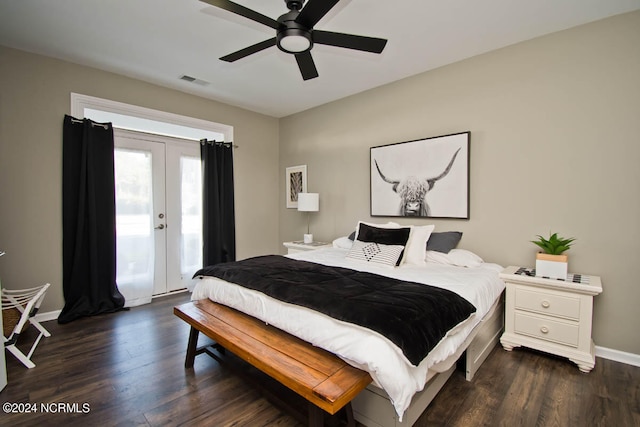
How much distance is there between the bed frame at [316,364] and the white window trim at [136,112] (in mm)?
2548

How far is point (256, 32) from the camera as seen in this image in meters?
2.67

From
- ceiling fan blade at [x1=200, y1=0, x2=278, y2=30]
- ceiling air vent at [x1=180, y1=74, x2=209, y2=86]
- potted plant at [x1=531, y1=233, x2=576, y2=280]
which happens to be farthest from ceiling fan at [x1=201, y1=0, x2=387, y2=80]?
potted plant at [x1=531, y1=233, x2=576, y2=280]

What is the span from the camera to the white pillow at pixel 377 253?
2783mm

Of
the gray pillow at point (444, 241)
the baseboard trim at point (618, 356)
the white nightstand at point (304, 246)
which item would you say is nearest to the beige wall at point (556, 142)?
the baseboard trim at point (618, 356)

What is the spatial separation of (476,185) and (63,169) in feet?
14.3

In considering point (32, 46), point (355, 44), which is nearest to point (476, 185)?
point (355, 44)

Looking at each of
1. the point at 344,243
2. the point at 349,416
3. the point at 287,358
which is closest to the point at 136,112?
the point at 344,243

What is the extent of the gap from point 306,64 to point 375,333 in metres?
1.96

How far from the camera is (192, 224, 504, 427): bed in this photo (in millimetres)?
1431

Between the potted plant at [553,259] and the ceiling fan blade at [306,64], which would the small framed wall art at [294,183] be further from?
the potted plant at [553,259]

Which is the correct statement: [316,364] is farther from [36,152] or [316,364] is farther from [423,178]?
[36,152]

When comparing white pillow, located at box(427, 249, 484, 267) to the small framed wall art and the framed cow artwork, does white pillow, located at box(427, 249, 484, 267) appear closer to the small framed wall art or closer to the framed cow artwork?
the framed cow artwork

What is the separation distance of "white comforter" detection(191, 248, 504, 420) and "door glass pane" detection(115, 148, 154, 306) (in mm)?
1723

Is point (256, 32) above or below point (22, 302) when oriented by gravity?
above
